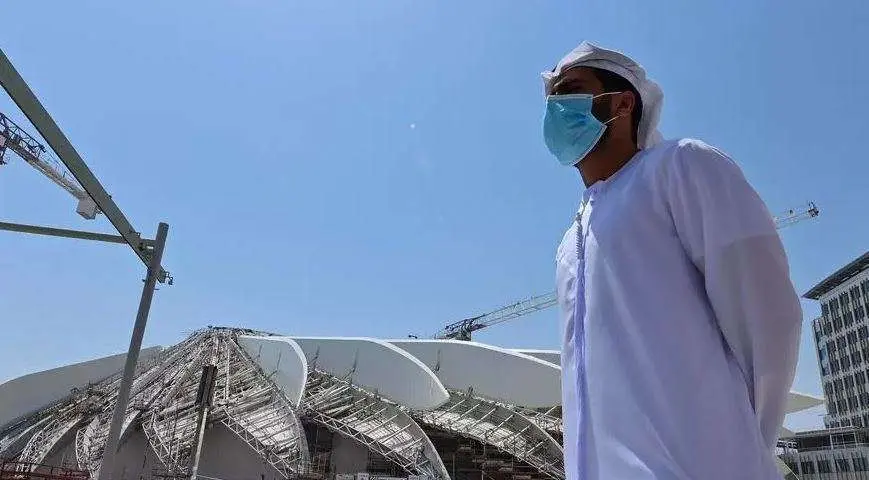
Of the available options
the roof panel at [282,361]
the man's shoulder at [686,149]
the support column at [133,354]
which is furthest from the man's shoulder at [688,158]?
the roof panel at [282,361]

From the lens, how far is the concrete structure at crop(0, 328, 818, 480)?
25.5 metres

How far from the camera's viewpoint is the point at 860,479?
42719mm

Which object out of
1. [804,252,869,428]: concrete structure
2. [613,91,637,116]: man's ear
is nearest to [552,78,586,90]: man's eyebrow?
[613,91,637,116]: man's ear

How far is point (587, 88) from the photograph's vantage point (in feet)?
6.68

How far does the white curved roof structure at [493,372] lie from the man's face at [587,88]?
32.7m

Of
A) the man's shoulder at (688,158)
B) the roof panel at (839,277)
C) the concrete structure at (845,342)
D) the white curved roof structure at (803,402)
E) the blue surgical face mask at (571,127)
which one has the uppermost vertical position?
the roof panel at (839,277)

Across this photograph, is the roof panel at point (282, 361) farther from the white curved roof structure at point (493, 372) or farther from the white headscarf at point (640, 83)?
the white headscarf at point (640, 83)

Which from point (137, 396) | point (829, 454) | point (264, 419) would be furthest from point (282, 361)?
point (829, 454)

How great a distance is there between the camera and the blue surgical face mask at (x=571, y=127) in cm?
200

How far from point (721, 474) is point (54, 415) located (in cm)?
3950

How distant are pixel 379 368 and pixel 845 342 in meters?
54.5

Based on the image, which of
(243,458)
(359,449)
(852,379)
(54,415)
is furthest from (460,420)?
(852,379)

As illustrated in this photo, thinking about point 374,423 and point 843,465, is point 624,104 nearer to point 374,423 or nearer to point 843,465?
point 374,423

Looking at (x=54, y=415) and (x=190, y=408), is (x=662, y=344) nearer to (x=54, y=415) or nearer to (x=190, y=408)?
(x=190, y=408)
